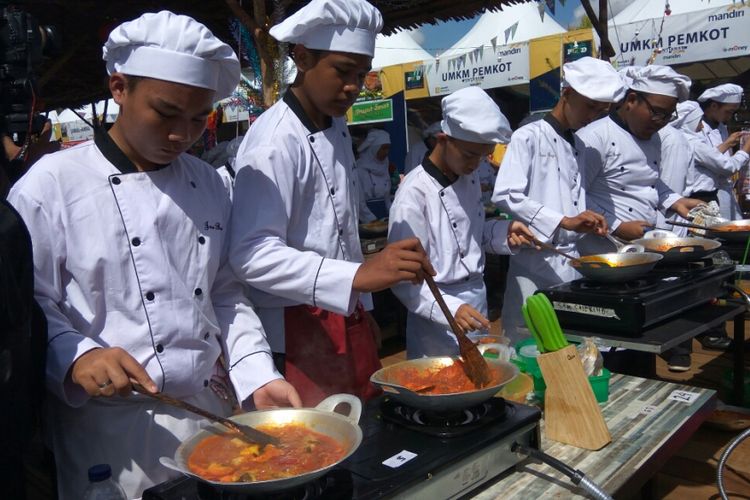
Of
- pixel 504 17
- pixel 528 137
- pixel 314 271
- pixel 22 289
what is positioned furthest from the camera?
pixel 504 17

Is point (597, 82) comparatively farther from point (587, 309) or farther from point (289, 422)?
point (289, 422)

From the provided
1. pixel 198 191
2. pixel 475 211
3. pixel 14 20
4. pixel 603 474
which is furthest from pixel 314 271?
pixel 14 20

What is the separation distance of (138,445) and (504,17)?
11.4 m

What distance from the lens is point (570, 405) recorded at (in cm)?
148

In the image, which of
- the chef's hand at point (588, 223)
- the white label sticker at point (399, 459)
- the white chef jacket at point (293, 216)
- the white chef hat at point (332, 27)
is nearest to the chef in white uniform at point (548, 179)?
the chef's hand at point (588, 223)

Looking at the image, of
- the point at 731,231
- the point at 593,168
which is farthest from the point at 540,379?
the point at 593,168

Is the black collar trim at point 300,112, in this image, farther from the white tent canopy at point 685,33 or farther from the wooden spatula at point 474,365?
the white tent canopy at point 685,33

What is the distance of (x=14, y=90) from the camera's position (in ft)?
8.89

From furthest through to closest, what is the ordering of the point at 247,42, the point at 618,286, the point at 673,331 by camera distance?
the point at 247,42 < the point at 618,286 < the point at 673,331

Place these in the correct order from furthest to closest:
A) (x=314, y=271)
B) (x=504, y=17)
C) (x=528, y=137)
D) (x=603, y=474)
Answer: (x=504, y=17) → (x=528, y=137) → (x=314, y=271) → (x=603, y=474)

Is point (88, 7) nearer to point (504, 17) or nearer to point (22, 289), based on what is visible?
point (22, 289)

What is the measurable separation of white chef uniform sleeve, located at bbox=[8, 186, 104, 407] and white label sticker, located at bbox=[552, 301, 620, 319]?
158cm

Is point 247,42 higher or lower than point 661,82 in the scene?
higher

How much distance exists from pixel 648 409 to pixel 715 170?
4.61 meters
